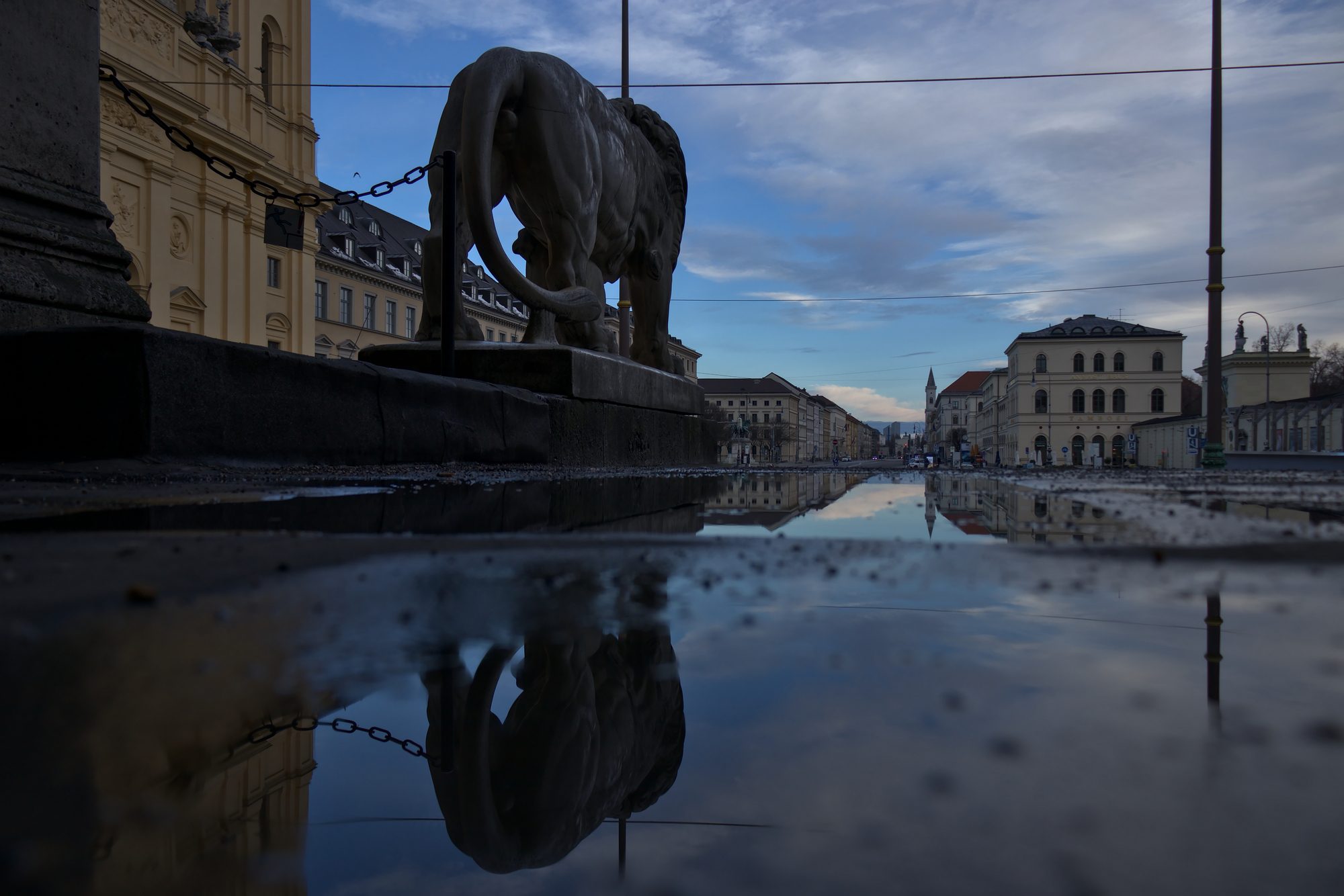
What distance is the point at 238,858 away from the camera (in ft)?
1.24

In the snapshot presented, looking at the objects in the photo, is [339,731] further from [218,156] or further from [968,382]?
[968,382]

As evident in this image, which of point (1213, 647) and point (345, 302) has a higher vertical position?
point (345, 302)

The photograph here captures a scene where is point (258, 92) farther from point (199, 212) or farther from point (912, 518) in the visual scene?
point (912, 518)

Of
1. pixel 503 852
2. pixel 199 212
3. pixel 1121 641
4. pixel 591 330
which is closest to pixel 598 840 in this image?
pixel 503 852

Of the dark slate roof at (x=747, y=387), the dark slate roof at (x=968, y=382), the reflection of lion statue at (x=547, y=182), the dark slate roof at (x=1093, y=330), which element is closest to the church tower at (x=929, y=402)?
the dark slate roof at (x=968, y=382)

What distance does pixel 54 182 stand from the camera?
12.1 ft

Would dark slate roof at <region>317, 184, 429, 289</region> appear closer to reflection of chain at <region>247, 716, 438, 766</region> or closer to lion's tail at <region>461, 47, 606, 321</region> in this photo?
lion's tail at <region>461, 47, 606, 321</region>

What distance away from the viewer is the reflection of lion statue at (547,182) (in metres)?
4.39

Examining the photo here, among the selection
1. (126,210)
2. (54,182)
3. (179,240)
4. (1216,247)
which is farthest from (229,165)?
(179,240)

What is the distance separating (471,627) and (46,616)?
344 millimetres

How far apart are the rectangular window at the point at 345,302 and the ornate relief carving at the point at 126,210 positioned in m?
16.7

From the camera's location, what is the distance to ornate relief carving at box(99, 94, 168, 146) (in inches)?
776

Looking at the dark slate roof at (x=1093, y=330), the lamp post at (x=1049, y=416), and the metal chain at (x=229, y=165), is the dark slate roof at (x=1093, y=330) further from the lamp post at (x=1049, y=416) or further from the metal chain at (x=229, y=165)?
the metal chain at (x=229, y=165)

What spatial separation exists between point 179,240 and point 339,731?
1025 inches
